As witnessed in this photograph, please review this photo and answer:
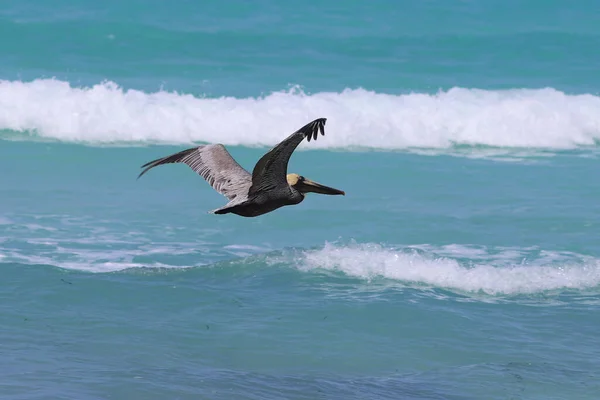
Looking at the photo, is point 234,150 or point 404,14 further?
point 404,14

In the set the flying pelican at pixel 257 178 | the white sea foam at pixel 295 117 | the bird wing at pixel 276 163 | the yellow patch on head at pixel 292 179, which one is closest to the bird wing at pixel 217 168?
the flying pelican at pixel 257 178

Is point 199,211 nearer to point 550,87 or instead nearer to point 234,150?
point 234,150

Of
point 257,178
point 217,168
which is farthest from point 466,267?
point 257,178

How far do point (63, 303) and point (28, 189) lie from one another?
290 inches

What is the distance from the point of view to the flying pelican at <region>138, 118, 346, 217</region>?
7371 millimetres

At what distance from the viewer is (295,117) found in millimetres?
26078

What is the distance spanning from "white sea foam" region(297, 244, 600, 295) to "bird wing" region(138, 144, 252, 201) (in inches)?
178

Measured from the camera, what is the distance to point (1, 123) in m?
25.1

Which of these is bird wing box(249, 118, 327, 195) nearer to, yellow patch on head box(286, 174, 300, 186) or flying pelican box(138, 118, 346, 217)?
flying pelican box(138, 118, 346, 217)

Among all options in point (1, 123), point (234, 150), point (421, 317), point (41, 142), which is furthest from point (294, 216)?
point (1, 123)

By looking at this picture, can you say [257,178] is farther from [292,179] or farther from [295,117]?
[295,117]

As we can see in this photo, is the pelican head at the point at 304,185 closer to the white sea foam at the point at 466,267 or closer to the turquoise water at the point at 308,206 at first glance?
the turquoise water at the point at 308,206

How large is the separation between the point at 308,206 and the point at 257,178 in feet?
32.0

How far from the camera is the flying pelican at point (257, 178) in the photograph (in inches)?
290
